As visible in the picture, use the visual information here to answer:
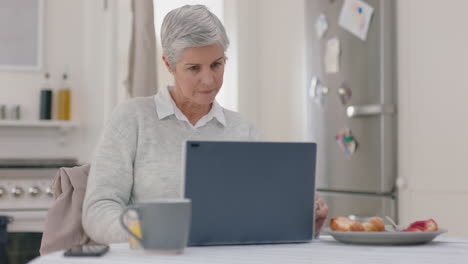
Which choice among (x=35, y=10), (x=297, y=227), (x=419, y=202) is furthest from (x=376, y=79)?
(x=35, y=10)

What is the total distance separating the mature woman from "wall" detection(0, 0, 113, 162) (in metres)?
2.28

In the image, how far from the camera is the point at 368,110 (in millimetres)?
2908

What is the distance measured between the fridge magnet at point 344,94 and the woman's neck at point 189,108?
1.44 m

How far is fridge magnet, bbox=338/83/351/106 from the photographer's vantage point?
310 cm

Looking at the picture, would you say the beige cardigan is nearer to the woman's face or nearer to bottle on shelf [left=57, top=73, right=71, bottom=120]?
the woman's face

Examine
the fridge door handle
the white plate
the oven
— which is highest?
the fridge door handle

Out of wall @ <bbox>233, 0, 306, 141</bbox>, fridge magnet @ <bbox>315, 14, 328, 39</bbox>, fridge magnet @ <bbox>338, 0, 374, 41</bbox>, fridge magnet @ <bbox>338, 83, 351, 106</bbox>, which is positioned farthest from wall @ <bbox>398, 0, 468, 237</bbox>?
wall @ <bbox>233, 0, 306, 141</bbox>

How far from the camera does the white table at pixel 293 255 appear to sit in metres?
1.04

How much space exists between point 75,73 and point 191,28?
101 inches

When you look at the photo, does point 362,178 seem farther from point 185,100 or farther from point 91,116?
point 91,116

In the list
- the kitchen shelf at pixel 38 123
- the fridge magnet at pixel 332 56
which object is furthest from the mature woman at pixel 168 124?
the kitchen shelf at pixel 38 123

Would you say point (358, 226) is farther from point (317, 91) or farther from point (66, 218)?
point (317, 91)

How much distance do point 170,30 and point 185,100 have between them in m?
0.20

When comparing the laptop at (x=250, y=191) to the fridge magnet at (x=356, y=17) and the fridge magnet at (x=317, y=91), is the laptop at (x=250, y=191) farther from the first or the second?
the fridge magnet at (x=317, y=91)
